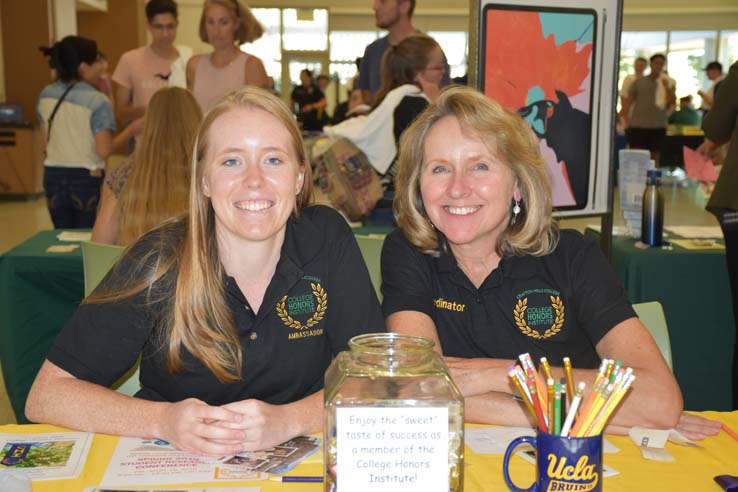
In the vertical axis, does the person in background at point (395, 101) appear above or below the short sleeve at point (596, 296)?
above

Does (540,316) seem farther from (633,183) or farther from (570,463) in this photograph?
(633,183)

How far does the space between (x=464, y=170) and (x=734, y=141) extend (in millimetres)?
1942

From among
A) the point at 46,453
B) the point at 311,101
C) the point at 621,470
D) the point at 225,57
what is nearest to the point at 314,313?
the point at 46,453

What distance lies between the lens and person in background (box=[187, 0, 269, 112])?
452 cm

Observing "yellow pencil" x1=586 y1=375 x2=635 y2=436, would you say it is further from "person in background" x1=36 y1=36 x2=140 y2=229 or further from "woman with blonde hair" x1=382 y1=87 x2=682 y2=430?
"person in background" x1=36 y1=36 x2=140 y2=229

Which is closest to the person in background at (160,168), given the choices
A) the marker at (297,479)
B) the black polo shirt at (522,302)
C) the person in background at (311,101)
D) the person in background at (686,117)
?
the black polo shirt at (522,302)

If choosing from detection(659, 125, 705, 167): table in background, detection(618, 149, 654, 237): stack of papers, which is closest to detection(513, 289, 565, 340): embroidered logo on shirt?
detection(618, 149, 654, 237): stack of papers

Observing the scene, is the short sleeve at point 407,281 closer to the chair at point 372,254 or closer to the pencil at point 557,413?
the chair at point 372,254

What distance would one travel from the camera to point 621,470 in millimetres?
1299

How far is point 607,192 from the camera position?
10.2 ft

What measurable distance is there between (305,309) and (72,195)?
3.45m

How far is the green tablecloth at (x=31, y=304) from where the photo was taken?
3121 mm

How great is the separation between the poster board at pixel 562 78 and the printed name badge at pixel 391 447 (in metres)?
1.94

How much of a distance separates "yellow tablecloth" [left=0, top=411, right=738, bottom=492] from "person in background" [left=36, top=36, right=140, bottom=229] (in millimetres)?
3536
